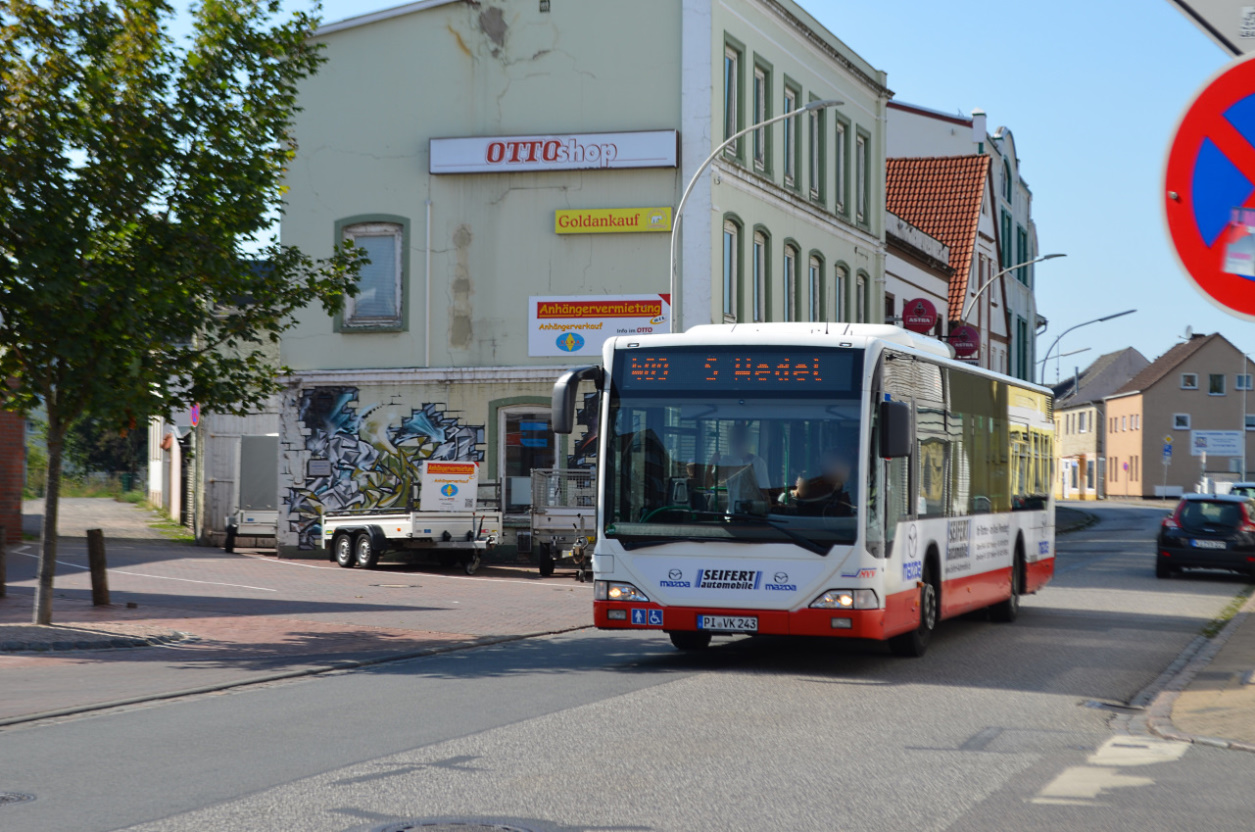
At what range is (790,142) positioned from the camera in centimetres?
3681

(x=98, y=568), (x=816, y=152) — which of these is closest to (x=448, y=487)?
(x=98, y=568)

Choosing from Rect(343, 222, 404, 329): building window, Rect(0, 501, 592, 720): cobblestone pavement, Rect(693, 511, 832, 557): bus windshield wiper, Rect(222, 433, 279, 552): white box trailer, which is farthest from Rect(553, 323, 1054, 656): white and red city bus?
Rect(222, 433, 279, 552): white box trailer

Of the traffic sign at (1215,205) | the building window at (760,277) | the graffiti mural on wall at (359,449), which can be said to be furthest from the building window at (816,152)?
the traffic sign at (1215,205)

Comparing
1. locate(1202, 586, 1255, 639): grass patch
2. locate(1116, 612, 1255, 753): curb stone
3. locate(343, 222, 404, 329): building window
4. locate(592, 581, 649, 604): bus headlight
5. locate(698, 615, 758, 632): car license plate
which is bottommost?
locate(1202, 586, 1255, 639): grass patch

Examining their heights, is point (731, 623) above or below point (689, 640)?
above

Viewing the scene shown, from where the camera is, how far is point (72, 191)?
1512 cm

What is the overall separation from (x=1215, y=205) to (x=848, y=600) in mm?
7031

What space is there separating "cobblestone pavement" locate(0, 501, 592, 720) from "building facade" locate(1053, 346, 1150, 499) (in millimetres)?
98797

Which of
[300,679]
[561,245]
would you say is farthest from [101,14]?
[561,245]

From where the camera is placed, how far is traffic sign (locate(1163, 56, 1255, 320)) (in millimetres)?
5766

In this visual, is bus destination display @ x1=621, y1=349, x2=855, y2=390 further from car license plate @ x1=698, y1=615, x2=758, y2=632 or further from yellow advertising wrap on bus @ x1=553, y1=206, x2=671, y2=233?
yellow advertising wrap on bus @ x1=553, y1=206, x2=671, y2=233

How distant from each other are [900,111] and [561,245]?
3125 cm

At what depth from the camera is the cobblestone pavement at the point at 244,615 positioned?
500 inches

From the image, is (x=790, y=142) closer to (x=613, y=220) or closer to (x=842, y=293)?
(x=842, y=293)
